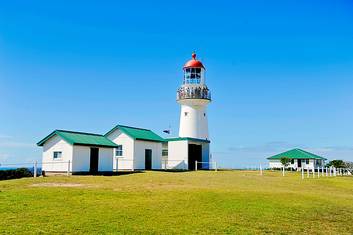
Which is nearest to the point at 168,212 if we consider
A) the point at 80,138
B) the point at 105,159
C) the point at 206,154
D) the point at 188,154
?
the point at 80,138

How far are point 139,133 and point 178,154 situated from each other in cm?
505

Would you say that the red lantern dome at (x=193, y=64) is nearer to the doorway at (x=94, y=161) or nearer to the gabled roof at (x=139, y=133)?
the gabled roof at (x=139, y=133)

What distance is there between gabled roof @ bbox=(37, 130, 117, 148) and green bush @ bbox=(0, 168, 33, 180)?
2.82 metres

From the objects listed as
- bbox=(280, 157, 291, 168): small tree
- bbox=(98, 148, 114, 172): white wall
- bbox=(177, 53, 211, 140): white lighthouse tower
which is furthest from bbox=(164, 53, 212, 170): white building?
bbox=(280, 157, 291, 168): small tree

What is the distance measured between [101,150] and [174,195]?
53.3 ft

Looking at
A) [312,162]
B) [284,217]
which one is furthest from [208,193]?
[312,162]

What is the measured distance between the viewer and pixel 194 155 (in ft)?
136

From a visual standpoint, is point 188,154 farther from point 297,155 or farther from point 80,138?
point 297,155

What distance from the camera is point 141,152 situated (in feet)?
120

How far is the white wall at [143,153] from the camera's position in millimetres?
36188

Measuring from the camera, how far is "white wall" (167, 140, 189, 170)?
3994 cm

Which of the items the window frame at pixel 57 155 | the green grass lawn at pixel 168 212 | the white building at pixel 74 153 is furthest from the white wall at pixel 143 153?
the green grass lawn at pixel 168 212

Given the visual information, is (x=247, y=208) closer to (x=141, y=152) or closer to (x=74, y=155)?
(x=74, y=155)

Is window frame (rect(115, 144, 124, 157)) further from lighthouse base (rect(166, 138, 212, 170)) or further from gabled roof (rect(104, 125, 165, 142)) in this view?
lighthouse base (rect(166, 138, 212, 170))
